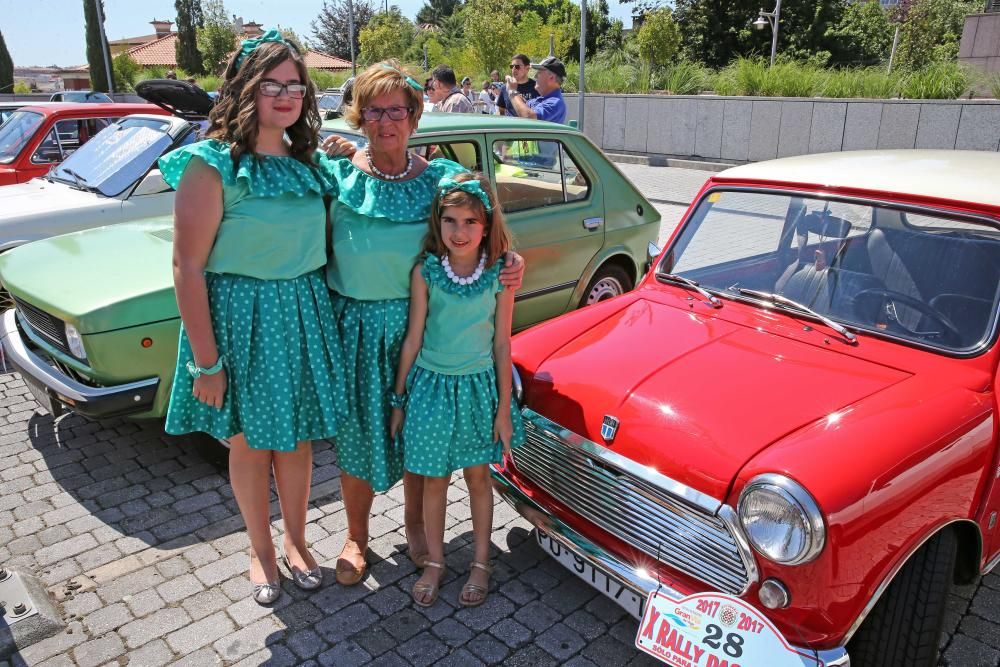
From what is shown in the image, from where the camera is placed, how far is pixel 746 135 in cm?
1552

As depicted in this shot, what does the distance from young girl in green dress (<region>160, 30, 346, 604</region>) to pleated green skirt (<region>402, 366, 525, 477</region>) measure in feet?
0.92

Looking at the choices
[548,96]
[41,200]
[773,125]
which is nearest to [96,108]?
[41,200]

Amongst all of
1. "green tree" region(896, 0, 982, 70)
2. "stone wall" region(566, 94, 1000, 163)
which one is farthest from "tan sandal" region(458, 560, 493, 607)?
"green tree" region(896, 0, 982, 70)

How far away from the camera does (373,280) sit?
2648 millimetres

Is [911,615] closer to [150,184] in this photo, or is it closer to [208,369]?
[208,369]

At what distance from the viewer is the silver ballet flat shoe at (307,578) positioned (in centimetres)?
303

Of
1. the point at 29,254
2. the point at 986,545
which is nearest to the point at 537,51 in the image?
the point at 29,254

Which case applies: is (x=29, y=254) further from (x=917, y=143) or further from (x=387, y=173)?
(x=917, y=143)

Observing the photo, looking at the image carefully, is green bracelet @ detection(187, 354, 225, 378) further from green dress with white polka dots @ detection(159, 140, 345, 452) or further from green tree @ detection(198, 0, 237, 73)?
green tree @ detection(198, 0, 237, 73)

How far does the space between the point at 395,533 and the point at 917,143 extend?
44.5ft

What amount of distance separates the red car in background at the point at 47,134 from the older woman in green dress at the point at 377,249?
537cm

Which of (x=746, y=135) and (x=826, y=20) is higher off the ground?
(x=826, y=20)

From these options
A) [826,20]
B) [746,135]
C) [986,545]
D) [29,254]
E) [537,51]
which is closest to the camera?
[986,545]

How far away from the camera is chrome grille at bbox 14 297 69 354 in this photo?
3625 millimetres
